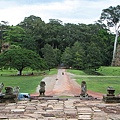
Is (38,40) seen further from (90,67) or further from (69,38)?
(90,67)

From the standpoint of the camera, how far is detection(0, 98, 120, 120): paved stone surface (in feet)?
31.7

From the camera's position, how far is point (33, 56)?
159 ft

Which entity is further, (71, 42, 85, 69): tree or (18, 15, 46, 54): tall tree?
(18, 15, 46, 54): tall tree

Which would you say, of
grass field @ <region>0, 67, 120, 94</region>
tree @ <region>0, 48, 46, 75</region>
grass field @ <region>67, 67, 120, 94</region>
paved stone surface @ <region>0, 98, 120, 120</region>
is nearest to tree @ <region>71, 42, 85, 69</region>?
grass field @ <region>67, 67, 120, 94</region>

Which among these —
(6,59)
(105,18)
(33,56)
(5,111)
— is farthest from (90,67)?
(5,111)

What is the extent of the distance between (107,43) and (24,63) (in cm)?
3919

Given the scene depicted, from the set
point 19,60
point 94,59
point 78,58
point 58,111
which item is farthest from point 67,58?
point 58,111

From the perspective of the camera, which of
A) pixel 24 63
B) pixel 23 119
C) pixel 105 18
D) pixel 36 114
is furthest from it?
pixel 105 18

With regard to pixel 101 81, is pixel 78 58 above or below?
above

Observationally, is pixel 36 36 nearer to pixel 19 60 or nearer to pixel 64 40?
pixel 64 40

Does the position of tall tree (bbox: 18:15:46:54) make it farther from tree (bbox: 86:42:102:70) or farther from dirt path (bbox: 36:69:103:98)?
dirt path (bbox: 36:69:103:98)

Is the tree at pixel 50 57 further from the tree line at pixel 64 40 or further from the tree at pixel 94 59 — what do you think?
the tree at pixel 94 59

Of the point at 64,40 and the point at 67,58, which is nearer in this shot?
the point at 67,58

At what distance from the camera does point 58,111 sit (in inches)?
424
